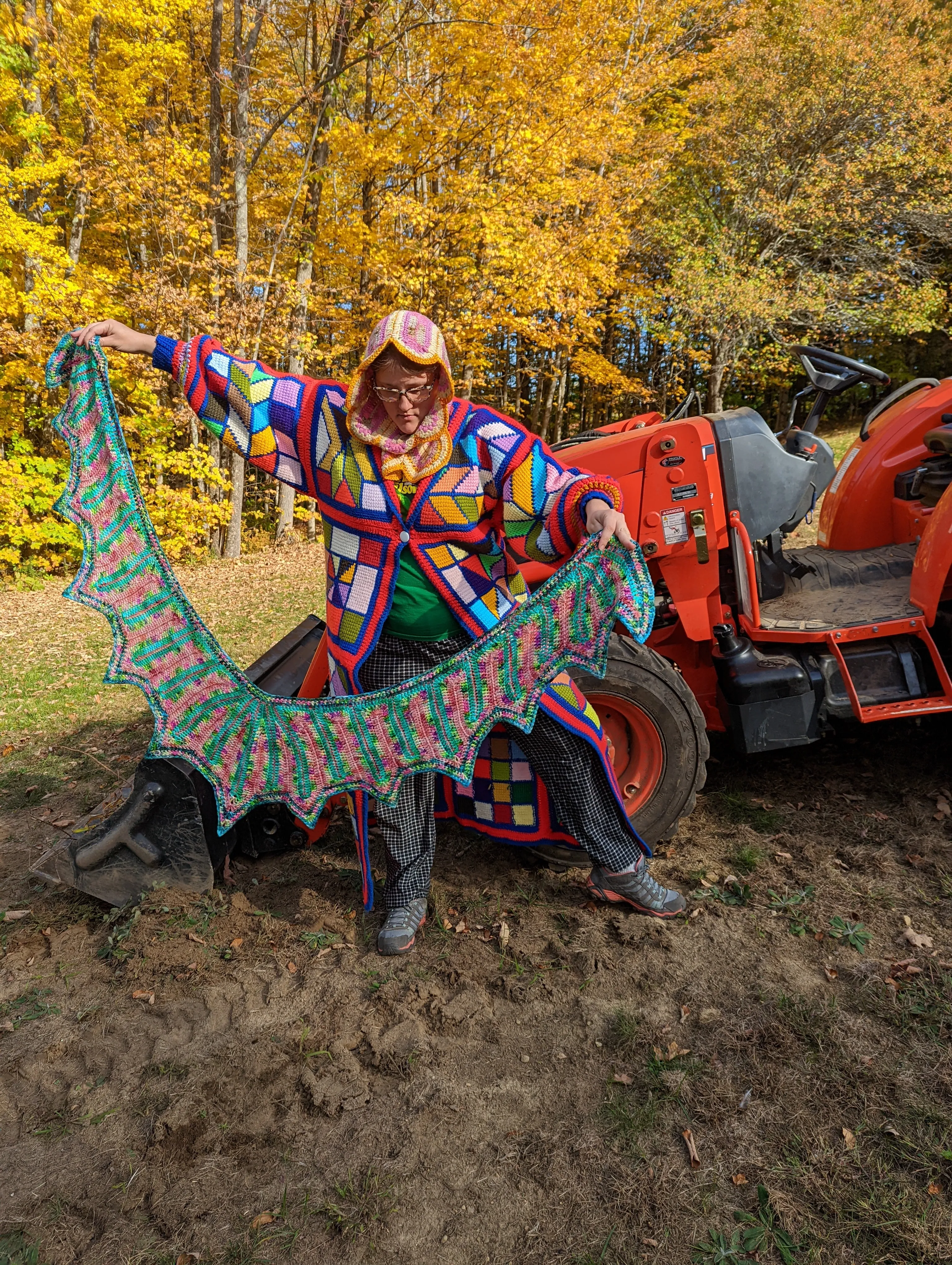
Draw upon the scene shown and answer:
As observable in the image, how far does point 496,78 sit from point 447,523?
10.6m

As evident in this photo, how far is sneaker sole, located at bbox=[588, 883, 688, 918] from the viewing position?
109 inches

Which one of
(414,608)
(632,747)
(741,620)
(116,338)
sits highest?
(116,338)

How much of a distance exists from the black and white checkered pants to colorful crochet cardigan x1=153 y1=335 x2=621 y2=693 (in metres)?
0.16

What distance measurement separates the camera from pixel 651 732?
120 inches

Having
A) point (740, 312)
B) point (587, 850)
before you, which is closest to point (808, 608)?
point (587, 850)

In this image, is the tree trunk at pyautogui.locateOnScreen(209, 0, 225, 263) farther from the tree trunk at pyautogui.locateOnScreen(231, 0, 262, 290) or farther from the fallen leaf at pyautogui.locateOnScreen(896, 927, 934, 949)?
the fallen leaf at pyautogui.locateOnScreen(896, 927, 934, 949)

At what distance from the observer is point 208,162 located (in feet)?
34.9

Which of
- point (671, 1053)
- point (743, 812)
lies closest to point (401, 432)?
point (671, 1053)

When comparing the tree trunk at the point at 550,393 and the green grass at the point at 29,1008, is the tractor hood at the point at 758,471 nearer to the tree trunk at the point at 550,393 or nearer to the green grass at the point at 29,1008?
the green grass at the point at 29,1008

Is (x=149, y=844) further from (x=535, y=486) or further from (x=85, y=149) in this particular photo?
(x=85, y=149)

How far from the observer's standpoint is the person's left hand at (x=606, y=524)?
2.26 metres

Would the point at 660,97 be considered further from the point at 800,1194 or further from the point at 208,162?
the point at 800,1194

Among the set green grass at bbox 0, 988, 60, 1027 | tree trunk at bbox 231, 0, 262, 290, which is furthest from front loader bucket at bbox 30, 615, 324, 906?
tree trunk at bbox 231, 0, 262, 290

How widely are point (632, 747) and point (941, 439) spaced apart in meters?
1.71
